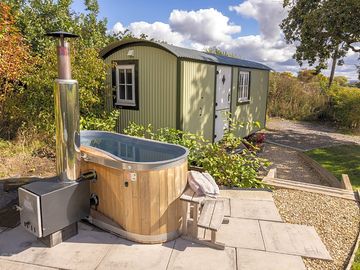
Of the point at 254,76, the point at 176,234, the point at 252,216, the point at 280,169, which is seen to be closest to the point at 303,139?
the point at 254,76

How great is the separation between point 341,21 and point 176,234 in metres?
7.53

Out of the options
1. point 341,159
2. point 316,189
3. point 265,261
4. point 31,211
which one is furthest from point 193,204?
point 341,159

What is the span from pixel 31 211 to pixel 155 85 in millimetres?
4208

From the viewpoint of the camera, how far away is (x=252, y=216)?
3941 millimetres

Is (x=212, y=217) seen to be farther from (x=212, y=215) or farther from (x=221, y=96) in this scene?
(x=221, y=96)

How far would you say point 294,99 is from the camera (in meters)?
15.5

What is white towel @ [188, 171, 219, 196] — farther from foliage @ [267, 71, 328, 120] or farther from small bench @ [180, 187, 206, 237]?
foliage @ [267, 71, 328, 120]

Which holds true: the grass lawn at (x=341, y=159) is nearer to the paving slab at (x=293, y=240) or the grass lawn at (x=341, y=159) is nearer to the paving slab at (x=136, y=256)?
the paving slab at (x=293, y=240)

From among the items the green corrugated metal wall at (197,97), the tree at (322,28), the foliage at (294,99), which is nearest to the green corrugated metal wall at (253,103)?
the green corrugated metal wall at (197,97)

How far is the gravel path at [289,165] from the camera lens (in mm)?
6551

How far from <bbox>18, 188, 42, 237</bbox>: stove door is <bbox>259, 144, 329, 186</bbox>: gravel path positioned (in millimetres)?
5372

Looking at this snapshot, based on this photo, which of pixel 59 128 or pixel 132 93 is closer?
pixel 59 128

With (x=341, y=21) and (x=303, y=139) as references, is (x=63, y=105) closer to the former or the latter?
(x=341, y=21)

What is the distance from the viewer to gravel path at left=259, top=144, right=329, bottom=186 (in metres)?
6.55
